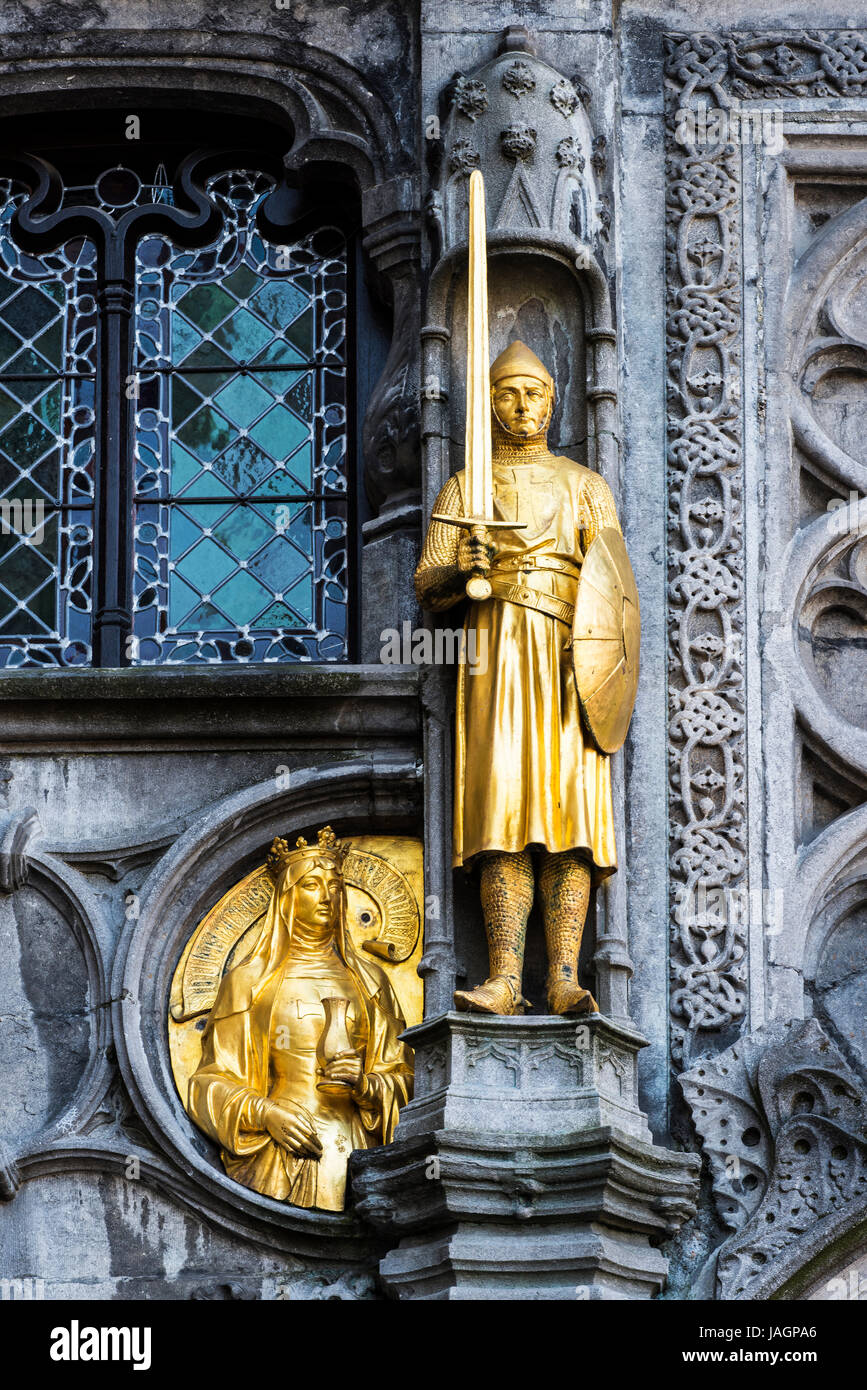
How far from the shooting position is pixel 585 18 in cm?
1250

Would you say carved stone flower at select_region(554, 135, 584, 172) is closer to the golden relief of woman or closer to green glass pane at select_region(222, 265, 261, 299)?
green glass pane at select_region(222, 265, 261, 299)

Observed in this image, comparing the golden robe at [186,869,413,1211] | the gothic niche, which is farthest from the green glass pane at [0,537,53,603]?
the gothic niche

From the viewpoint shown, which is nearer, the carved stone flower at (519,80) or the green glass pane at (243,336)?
the carved stone flower at (519,80)

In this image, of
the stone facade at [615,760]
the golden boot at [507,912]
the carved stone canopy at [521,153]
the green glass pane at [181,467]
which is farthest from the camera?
the green glass pane at [181,467]

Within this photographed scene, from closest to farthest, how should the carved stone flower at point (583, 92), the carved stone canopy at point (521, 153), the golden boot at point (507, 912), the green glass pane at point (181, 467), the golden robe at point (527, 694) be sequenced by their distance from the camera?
the golden boot at point (507, 912) → the golden robe at point (527, 694) → the carved stone canopy at point (521, 153) → the carved stone flower at point (583, 92) → the green glass pane at point (181, 467)

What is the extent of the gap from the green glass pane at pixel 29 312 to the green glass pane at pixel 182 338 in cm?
49

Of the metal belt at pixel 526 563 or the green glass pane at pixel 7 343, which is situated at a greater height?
the green glass pane at pixel 7 343

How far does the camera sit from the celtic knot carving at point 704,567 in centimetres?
1144

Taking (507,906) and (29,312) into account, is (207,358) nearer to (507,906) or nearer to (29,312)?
(29,312)

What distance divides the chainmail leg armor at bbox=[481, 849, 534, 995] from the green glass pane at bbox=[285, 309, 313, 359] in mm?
2686

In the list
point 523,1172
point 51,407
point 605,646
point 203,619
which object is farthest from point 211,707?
point 523,1172

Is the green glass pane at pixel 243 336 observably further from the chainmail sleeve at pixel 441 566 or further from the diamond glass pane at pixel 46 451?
the chainmail sleeve at pixel 441 566

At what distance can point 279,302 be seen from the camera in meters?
12.9

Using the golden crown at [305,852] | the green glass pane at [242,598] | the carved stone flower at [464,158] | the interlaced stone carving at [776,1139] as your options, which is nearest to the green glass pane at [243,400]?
the green glass pane at [242,598]
